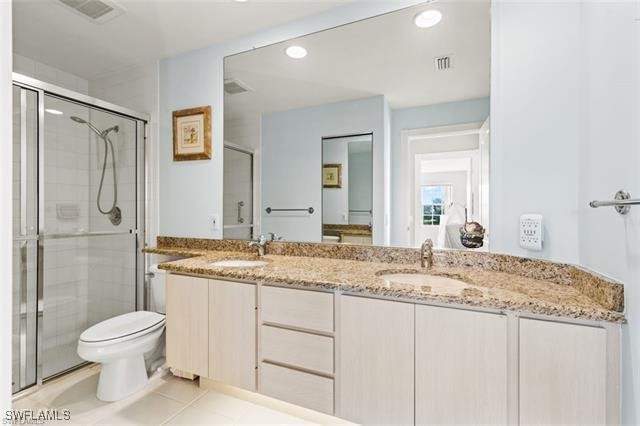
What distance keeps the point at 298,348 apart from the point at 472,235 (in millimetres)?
990

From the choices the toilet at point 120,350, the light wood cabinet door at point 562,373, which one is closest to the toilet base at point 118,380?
the toilet at point 120,350

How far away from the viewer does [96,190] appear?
94.2 inches

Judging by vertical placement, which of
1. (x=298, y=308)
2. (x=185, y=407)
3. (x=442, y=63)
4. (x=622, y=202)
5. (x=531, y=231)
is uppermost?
(x=442, y=63)

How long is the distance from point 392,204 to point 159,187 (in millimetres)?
1816

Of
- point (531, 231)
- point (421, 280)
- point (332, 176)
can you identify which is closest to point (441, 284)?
point (421, 280)

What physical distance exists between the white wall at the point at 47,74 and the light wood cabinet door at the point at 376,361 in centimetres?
294

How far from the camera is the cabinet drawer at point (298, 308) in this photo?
1.31 metres

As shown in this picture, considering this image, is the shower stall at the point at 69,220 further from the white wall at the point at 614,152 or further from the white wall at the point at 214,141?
the white wall at the point at 614,152

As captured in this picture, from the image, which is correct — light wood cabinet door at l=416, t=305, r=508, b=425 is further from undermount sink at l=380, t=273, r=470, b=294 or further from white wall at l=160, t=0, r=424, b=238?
white wall at l=160, t=0, r=424, b=238

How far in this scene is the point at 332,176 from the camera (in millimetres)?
1959

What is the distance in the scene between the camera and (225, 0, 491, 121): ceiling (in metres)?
1.58

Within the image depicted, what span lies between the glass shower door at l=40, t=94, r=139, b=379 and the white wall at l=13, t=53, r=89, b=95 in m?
0.71

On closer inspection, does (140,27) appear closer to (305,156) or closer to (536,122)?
(305,156)

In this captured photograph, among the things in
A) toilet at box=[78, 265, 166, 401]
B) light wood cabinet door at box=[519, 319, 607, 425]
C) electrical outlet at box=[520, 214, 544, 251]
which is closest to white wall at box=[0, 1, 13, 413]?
light wood cabinet door at box=[519, 319, 607, 425]
